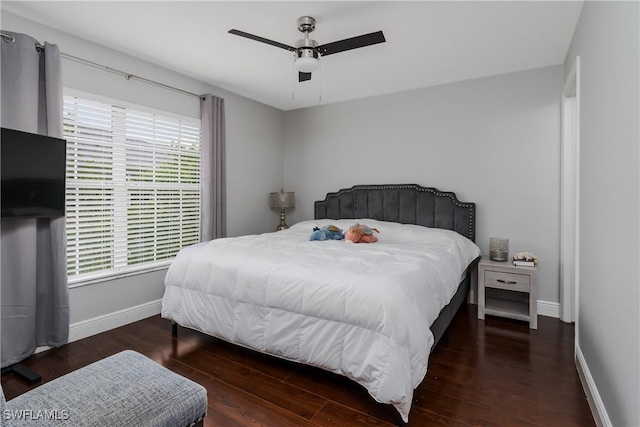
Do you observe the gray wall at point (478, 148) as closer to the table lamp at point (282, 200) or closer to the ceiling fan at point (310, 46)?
the table lamp at point (282, 200)

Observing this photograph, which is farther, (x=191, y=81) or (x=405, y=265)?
(x=191, y=81)

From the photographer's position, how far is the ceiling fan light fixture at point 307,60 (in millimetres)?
2305

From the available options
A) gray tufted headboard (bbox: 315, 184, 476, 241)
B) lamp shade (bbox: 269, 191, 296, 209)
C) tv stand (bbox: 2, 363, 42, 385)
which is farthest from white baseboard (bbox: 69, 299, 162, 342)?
gray tufted headboard (bbox: 315, 184, 476, 241)

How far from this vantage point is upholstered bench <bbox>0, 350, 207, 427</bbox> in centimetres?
101

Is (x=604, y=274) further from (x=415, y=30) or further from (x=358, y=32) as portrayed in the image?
(x=358, y=32)

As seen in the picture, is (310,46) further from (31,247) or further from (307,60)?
(31,247)

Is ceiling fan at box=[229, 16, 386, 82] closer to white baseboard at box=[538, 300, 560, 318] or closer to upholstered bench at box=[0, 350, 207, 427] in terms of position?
upholstered bench at box=[0, 350, 207, 427]

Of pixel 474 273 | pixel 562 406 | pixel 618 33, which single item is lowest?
pixel 562 406

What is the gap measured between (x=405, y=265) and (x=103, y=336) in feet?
8.65

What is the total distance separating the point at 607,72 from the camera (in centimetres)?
168

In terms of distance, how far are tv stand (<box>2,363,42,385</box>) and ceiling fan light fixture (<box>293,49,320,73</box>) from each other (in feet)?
8.95

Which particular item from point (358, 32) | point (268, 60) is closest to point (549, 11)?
point (358, 32)

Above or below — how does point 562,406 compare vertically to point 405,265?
below

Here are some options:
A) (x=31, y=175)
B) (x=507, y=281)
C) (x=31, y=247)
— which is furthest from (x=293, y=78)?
(x=507, y=281)
